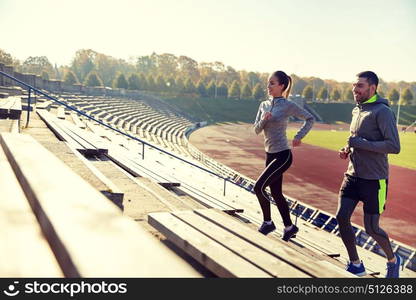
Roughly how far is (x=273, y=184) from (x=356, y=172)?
0.97m

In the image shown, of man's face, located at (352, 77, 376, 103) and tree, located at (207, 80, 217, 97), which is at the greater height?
tree, located at (207, 80, 217, 97)

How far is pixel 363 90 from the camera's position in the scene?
11.2 feet

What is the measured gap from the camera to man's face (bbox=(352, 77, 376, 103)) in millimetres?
3412

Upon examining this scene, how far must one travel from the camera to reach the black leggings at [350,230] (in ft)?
11.2

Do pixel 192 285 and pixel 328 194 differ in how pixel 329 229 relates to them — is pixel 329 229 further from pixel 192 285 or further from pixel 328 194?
pixel 192 285

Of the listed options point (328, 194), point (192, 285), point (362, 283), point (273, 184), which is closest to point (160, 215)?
point (192, 285)

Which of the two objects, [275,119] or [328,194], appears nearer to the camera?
[275,119]

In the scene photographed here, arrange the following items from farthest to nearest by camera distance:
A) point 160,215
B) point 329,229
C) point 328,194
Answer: point 328,194
point 329,229
point 160,215

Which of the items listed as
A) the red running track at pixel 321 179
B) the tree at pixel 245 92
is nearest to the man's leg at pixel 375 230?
the red running track at pixel 321 179

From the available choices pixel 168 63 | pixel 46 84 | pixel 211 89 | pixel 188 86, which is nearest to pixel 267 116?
pixel 46 84

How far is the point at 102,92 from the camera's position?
44.2m

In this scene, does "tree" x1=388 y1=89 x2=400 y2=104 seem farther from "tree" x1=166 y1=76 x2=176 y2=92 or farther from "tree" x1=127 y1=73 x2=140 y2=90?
"tree" x1=127 y1=73 x2=140 y2=90

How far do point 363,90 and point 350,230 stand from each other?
4.56 ft

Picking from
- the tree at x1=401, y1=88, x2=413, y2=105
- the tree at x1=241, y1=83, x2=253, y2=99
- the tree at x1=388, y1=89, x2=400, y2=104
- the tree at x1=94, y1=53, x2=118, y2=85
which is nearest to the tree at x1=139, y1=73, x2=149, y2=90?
the tree at x1=241, y1=83, x2=253, y2=99
